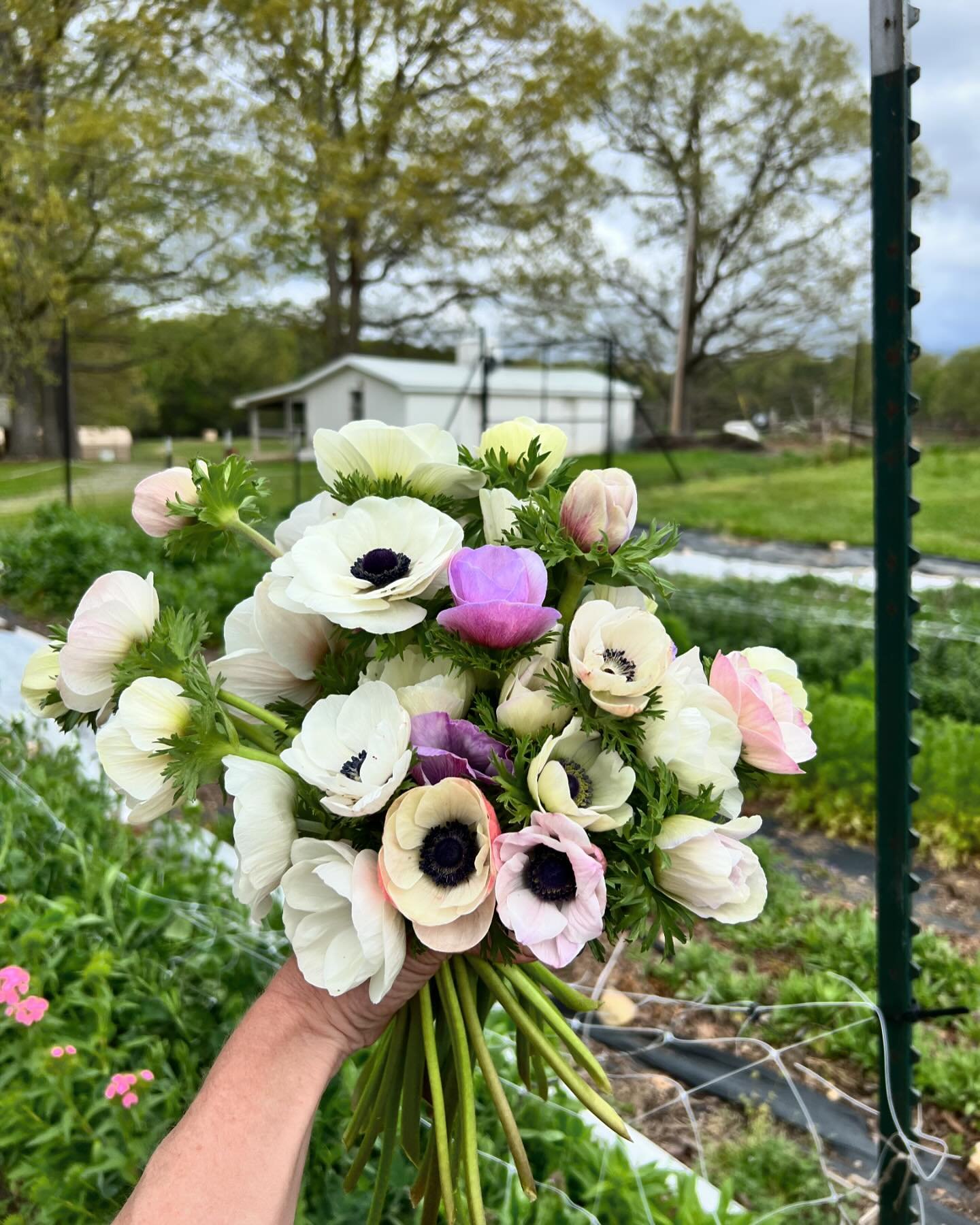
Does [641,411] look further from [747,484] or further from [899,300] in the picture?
[899,300]

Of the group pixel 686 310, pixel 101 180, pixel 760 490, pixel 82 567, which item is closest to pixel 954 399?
pixel 760 490

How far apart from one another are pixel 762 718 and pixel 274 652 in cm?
31

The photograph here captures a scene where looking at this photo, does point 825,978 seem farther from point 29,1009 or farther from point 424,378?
point 424,378

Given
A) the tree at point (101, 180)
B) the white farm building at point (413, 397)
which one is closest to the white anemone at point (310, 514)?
the tree at point (101, 180)

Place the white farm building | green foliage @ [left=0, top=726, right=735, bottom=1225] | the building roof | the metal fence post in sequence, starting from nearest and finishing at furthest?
the metal fence post → green foliage @ [left=0, top=726, right=735, bottom=1225] → the white farm building → the building roof

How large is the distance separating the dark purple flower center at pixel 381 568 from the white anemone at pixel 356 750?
0.07 m

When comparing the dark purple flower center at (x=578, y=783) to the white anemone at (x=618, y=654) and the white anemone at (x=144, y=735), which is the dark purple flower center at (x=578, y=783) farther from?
the white anemone at (x=144, y=735)

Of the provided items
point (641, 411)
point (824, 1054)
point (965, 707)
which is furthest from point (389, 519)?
point (641, 411)

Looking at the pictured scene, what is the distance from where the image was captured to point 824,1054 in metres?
1.76

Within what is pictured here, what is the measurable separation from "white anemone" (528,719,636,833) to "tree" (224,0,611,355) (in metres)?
5.71

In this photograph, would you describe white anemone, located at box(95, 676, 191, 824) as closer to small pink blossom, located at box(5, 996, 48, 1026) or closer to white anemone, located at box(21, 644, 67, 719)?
white anemone, located at box(21, 644, 67, 719)

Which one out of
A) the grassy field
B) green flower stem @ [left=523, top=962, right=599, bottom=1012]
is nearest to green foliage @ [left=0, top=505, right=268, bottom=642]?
the grassy field

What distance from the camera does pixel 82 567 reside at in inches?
178

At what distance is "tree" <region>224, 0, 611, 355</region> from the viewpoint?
591cm
